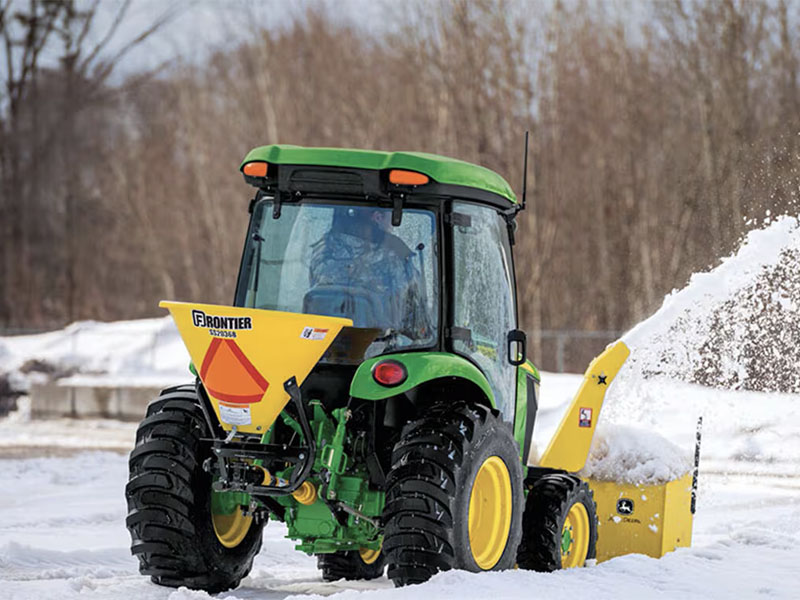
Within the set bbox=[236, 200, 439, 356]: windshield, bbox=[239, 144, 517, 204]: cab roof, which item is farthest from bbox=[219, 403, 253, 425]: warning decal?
bbox=[239, 144, 517, 204]: cab roof

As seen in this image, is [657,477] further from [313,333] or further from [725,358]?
[313,333]

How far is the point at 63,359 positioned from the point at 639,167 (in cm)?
1329

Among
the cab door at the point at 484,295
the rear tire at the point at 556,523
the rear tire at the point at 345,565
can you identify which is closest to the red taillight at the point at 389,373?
the cab door at the point at 484,295

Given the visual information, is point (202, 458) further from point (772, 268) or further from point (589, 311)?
point (589, 311)

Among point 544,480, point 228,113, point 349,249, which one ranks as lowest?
point 544,480

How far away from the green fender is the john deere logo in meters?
1.77

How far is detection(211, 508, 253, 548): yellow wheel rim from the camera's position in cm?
592

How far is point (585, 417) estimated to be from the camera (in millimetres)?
7070

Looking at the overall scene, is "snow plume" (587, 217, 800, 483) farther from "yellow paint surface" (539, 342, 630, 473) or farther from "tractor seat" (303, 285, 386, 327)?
"tractor seat" (303, 285, 386, 327)

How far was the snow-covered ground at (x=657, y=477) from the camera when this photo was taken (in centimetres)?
575

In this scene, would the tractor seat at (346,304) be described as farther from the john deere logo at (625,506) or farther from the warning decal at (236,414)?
the john deere logo at (625,506)

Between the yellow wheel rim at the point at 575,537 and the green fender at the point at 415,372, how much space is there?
1.26 m

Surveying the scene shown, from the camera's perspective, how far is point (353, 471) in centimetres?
554

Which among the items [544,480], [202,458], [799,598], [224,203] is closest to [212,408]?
[202,458]
